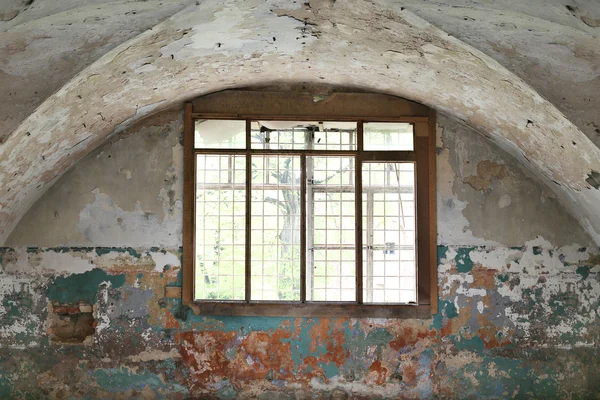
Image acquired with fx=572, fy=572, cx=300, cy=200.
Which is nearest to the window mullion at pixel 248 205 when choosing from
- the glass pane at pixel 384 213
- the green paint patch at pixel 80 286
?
the green paint patch at pixel 80 286

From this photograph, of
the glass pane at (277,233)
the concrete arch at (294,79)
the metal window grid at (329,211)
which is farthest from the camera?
the glass pane at (277,233)

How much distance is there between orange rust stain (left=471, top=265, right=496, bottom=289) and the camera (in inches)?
204

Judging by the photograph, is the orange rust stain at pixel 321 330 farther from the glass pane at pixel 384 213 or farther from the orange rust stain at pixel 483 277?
the glass pane at pixel 384 213

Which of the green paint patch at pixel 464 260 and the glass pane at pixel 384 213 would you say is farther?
the glass pane at pixel 384 213

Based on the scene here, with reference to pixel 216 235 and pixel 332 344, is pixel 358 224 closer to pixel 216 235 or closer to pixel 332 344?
pixel 332 344

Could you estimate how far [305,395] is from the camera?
5.17 metres

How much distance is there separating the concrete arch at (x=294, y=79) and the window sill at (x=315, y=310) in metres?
1.68

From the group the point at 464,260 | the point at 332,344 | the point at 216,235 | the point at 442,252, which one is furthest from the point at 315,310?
the point at 216,235

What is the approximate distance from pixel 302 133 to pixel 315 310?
2241 millimetres

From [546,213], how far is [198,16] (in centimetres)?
361

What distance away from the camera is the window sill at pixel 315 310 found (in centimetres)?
515

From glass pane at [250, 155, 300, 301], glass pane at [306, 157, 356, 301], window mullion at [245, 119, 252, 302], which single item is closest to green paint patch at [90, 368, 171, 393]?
window mullion at [245, 119, 252, 302]

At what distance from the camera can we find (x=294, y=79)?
5.08 m

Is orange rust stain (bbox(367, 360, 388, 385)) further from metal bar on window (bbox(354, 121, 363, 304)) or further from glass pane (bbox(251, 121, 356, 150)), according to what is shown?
glass pane (bbox(251, 121, 356, 150))
